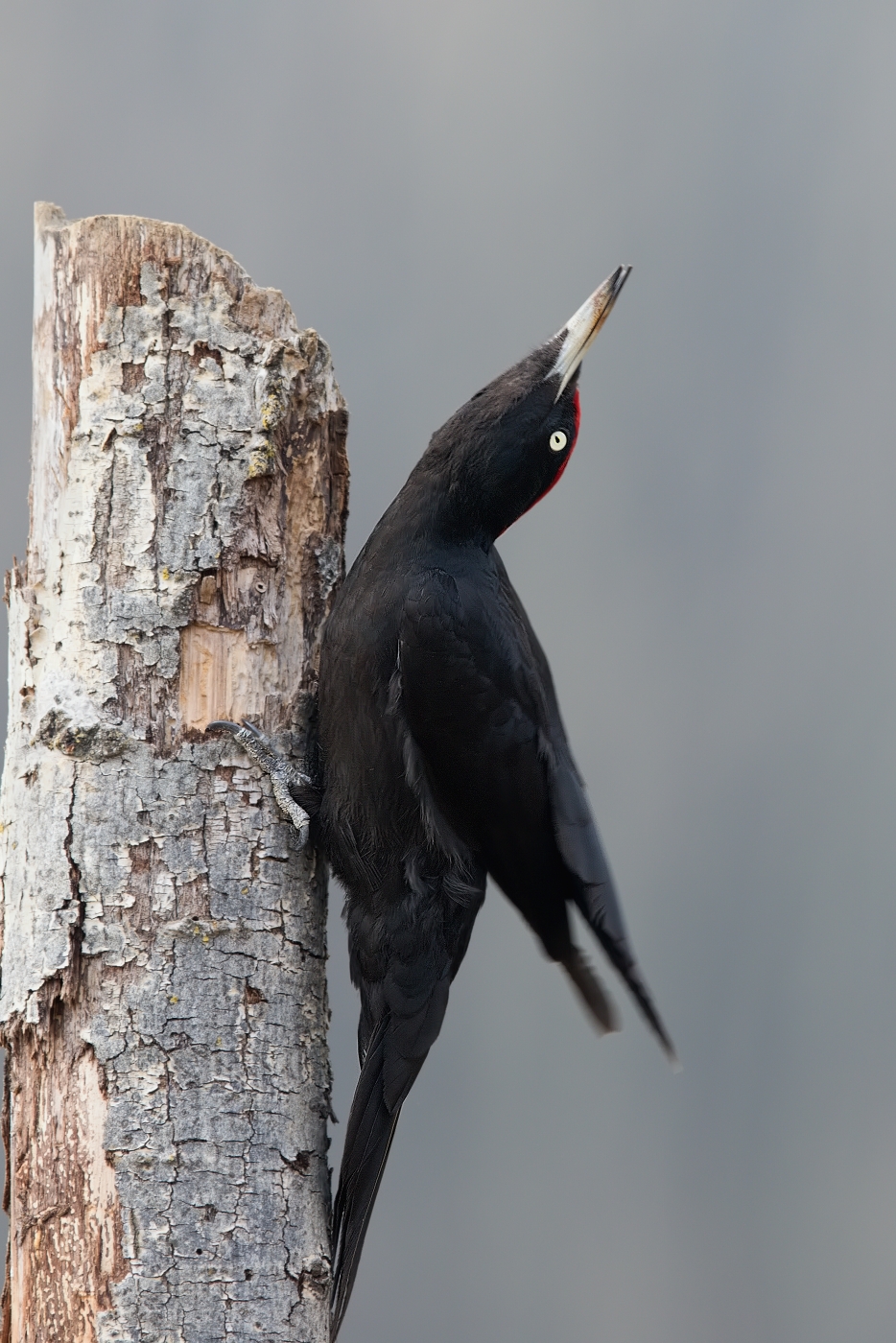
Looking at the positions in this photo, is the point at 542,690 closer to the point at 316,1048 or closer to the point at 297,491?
the point at 297,491

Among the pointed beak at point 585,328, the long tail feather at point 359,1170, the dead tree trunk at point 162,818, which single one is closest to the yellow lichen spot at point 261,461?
the dead tree trunk at point 162,818

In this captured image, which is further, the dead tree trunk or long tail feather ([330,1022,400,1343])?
long tail feather ([330,1022,400,1343])

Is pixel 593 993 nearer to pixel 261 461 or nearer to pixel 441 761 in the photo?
pixel 441 761

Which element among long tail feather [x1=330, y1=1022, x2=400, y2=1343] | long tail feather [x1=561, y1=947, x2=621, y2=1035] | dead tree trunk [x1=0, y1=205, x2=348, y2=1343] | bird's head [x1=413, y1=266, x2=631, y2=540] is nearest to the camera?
dead tree trunk [x1=0, y1=205, x2=348, y2=1343]

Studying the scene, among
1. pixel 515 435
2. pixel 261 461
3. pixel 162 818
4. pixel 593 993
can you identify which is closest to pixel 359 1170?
pixel 593 993

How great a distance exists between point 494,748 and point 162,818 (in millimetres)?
610

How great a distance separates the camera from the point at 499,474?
2221 mm

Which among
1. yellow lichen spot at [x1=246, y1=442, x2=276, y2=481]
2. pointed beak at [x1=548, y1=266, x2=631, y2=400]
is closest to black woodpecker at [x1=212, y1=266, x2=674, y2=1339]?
pointed beak at [x1=548, y1=266, x2=631, y2=400]

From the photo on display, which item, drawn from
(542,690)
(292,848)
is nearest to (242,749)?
(292,848)

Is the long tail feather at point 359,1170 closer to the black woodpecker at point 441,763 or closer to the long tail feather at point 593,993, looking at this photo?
the black woodpecker at point 441,763

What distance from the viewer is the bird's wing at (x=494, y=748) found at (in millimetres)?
2090

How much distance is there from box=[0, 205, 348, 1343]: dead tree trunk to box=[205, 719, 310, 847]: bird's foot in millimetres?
20

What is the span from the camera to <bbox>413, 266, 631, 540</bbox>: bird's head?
221 cm

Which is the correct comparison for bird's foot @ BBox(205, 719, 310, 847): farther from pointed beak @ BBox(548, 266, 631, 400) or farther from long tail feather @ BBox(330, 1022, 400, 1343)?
pointed beak @ BBox(548, 266, 631, 400)
